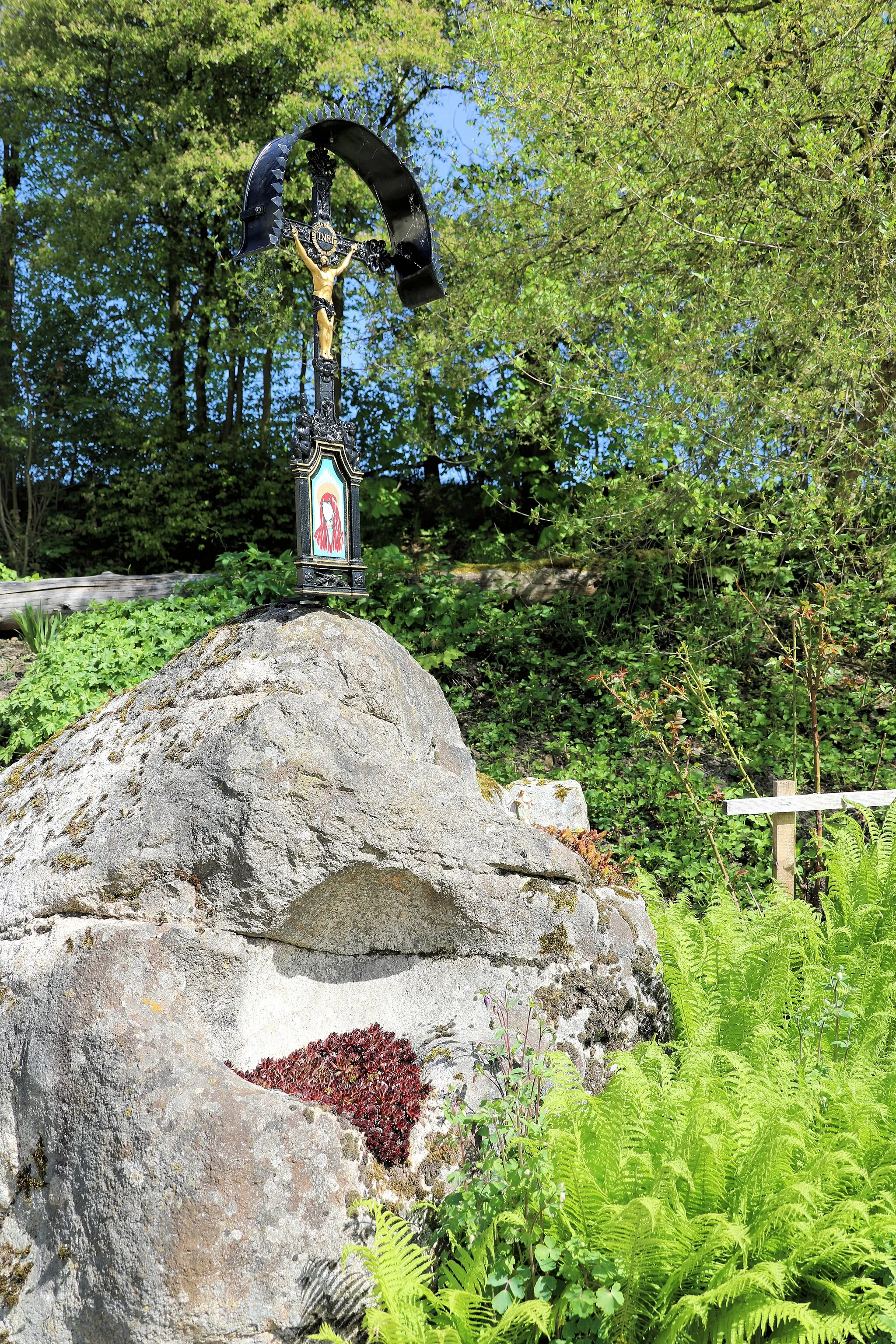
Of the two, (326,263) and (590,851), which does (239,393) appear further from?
(590,851)

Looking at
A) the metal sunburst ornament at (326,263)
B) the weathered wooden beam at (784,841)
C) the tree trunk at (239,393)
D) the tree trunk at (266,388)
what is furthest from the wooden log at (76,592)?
the weathered wooden beam at (784,841)

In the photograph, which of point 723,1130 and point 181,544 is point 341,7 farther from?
point 723,1130

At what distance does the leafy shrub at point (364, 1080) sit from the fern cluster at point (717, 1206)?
36 centimetres

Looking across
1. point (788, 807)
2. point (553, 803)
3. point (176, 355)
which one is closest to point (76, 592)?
point (553, 803)

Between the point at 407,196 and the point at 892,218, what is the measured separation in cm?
360

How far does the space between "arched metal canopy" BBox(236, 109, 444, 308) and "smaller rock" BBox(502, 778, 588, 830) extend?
3.08 m

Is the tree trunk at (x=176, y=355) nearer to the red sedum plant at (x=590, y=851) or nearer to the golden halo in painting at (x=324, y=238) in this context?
the golden halo in painting at (x=324, y=238)

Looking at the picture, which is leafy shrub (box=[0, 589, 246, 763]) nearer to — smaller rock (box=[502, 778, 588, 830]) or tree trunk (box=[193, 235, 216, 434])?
smaller rock (box=[502, 778, 588, 830])

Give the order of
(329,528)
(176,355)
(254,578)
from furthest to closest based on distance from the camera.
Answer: (176,355) → (254,578) → (329,528)

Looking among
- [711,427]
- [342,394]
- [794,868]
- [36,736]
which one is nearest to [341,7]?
[342,394]

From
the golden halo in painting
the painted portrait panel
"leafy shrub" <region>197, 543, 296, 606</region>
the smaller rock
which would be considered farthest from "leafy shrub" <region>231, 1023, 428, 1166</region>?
"leafy shrub" <region>197, 543, 296, 606</region>

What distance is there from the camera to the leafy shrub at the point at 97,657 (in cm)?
705

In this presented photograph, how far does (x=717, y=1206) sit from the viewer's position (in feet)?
9.01

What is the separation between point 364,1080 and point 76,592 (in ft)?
24.0
